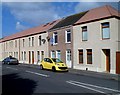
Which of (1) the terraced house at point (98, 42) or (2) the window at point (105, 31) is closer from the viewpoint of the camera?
(1) the terraced house at point (98, 42)

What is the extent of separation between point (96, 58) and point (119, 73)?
361 centimetres

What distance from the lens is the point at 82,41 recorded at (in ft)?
91.8

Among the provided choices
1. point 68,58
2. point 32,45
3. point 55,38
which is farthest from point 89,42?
point 32,45

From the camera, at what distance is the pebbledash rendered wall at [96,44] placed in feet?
76.8

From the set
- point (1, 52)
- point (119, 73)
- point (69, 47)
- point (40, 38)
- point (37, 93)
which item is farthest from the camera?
point (1, 52)

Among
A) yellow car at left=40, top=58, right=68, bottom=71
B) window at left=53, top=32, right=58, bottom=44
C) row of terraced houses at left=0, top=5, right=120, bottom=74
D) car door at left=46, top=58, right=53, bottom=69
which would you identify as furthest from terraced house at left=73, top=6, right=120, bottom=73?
window at left=53, top=32, right=58, bottom=44

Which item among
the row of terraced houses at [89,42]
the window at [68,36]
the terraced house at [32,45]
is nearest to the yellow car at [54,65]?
the row of terraced houses at [89,42]

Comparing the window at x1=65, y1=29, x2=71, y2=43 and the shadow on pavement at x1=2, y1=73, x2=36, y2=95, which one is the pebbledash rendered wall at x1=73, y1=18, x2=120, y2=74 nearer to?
the window at x1=65, y1=29, x2=71, y2=43

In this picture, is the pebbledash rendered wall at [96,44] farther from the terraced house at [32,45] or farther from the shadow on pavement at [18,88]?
the shadow on pavement at [18,88]

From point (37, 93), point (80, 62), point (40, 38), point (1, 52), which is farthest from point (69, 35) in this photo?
point (1, 52)

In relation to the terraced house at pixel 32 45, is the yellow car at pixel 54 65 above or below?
below

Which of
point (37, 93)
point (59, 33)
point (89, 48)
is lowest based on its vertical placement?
point (37, 93)

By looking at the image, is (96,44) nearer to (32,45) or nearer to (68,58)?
(68,58)

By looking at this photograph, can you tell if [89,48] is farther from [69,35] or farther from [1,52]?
[1,52]
